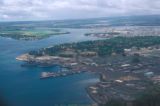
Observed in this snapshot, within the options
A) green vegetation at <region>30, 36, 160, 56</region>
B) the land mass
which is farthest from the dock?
green vegetation at <region>30, 36, 160, 56</region>

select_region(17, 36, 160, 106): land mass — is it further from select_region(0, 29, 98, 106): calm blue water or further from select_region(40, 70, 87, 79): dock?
select_region(0, 29, 98, 106): calm blue water

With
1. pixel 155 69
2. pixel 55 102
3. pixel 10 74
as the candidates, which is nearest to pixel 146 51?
pixel 155 69

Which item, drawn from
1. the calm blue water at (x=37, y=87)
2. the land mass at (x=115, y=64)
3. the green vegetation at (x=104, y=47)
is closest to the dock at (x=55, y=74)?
the land mass at (x=115, y=64)

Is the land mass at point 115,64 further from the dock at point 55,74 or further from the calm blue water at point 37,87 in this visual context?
the calm blue water at point 37,87

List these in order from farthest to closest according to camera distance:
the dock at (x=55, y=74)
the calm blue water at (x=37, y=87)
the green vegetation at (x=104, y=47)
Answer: the green vegetation at (x=104, y=47) < the dock at (x=55, y=74) < the calm blue water at (x=37, y=87)

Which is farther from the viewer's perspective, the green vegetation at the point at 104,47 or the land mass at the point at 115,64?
the green vegetation at the point at 104,47

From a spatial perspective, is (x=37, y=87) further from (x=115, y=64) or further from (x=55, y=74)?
(x=115, y=64)

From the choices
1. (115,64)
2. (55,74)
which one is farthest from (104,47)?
(55,74)

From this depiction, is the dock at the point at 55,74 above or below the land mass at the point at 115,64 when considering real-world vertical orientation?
below

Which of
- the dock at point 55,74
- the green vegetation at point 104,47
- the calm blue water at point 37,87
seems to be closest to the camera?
the calm blue water at point 37,87

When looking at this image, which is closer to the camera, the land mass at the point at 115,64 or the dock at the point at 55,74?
the land mass at the point at 115,64

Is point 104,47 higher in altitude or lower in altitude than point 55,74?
higher
